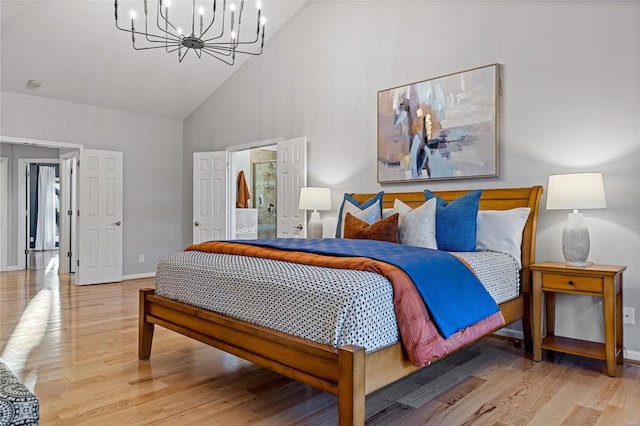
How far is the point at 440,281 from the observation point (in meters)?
2.25

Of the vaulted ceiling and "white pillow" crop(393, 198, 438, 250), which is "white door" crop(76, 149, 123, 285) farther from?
"white pillow" crop(393, 198, 438, 250)

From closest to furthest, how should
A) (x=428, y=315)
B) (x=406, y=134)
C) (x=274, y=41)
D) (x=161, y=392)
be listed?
(x=428, y=315) < (x=161, y=392) < (x=406, y=134) < (x=274, y=41)

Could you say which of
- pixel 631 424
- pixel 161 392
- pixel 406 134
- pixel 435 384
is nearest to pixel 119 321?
pixel 161 392

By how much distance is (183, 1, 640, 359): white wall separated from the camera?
315 cm

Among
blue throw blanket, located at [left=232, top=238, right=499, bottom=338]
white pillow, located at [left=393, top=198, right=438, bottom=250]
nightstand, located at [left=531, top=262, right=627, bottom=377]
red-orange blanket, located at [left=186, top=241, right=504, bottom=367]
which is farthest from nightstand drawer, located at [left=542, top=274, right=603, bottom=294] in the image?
red-orange blanket, located at [left=186, top=241, right=504, bottom=367]

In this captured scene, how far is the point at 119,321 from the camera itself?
13.6 feet

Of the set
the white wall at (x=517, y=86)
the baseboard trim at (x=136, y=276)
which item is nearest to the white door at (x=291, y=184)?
the white wall at (x=517, y=86)

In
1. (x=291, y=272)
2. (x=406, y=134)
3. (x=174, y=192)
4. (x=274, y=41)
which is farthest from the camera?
(x=174, y=192)

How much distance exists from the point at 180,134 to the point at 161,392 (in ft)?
18.8

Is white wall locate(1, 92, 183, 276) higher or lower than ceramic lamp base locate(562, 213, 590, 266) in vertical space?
higher

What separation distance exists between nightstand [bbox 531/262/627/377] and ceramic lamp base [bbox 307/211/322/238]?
93.2 inches

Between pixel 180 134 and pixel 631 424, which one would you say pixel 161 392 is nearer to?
pixel 631 424

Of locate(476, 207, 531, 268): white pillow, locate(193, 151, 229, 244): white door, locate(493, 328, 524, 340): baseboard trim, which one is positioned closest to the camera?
locate(476, 207, 531, 268): white pillow

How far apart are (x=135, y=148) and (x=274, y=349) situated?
5739mm
